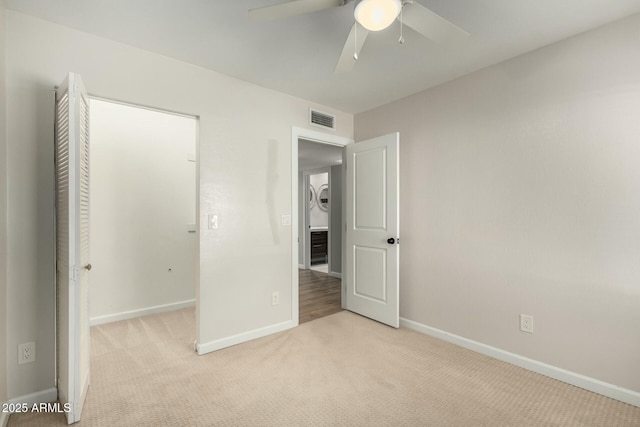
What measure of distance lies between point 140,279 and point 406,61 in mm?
3591

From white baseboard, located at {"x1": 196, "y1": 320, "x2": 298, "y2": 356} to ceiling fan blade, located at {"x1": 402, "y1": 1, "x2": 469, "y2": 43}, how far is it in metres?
2.67

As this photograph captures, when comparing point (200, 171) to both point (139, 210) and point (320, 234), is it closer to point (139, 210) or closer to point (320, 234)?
point (139, 210)

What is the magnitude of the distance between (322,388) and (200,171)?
1.92 metres

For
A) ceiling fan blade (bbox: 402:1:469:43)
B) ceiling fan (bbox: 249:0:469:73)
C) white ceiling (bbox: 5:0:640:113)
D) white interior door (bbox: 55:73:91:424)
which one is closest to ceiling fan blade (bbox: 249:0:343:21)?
ceiling fan (bbox: 249:0:469:73)

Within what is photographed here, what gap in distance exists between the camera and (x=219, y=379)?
6.91 feet

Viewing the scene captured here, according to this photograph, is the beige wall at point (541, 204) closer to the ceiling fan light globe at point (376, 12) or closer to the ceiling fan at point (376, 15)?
the ceiling fan at point (376, 15)

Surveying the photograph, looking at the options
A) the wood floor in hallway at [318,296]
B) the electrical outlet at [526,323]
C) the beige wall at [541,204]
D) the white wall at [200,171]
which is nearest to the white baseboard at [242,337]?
the white wall at [200,171]

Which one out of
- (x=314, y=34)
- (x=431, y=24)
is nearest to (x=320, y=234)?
(x=314, y=34)

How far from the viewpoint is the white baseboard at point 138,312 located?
314 centimetres

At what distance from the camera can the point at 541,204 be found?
2195 mm

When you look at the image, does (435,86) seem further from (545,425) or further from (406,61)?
(545,425)

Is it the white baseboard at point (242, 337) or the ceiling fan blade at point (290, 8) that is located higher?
the ceiling fan blade at point (290, 8)

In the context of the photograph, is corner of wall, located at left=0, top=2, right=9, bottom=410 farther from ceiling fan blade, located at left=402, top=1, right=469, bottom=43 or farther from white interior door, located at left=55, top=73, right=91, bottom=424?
ceiling fan blade, located at left=402, top=1, right=469, bottom=43

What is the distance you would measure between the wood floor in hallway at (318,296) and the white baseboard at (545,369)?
1203mm
